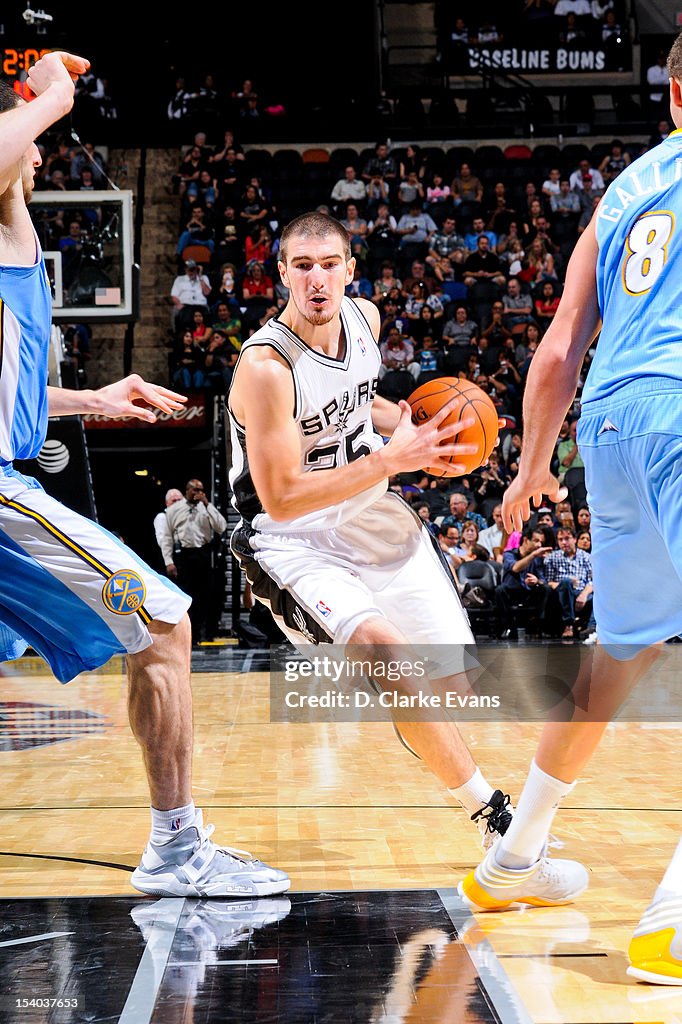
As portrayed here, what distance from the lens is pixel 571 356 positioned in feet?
8.32

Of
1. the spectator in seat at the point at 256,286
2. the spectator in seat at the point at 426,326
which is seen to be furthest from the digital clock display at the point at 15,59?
the spectator in seat at the point at 426,326

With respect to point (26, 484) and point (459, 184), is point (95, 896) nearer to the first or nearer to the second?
point (26, 484)

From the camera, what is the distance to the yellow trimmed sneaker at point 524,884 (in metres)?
2.89

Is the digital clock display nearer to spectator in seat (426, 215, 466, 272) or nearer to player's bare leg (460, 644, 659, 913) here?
spectator in seat (426, 215, 466, 272)

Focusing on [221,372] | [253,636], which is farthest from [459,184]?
[253,636]

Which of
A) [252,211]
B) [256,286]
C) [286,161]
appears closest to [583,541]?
[256,286]

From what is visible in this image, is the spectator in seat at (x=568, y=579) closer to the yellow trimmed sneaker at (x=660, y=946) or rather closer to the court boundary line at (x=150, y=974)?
the court boundary line at (x=150, y=974)

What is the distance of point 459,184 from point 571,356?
14055mm

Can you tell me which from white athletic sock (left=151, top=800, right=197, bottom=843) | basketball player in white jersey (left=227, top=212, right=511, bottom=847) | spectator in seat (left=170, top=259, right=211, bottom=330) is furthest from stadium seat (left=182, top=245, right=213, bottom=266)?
white athletic sock (left=151, top=800, right=197, bottom=843)

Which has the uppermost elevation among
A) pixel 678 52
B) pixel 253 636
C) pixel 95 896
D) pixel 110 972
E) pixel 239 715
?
pixel 678 52

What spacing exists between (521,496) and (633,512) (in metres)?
0.36

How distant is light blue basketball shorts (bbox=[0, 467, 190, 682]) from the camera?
9.53 feet

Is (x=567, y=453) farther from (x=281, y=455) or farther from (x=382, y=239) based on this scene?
(x=281, y=455)

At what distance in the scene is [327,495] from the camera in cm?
345
